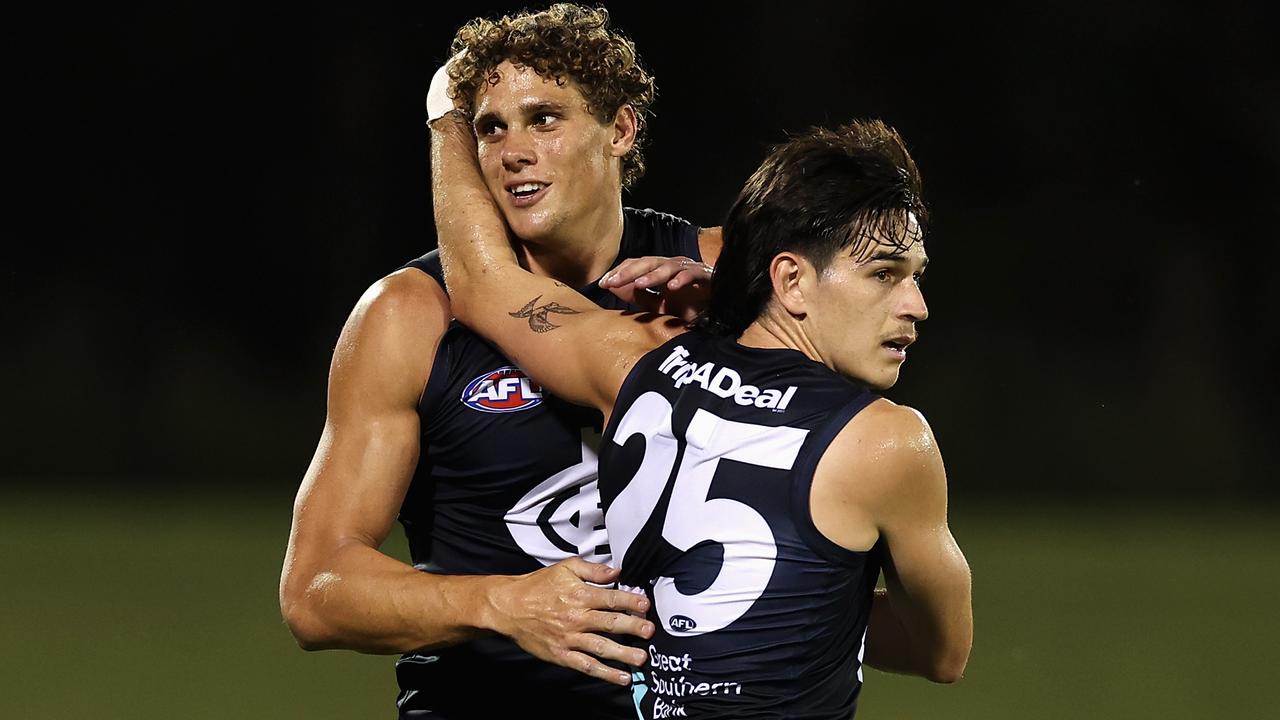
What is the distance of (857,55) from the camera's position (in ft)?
25.9

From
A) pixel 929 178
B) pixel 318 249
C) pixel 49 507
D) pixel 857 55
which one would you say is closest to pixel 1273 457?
pixel 929 178

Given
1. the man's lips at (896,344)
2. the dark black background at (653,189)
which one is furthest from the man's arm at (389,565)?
the dark black background at (653,189)

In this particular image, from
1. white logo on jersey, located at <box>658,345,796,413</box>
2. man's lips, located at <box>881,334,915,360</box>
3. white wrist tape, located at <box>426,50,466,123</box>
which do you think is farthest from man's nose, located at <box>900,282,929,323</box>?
white wrist tape, located at <box>426,50,466,123</box>

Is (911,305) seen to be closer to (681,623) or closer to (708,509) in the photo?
(708,509)

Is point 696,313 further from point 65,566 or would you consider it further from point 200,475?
point 200,475

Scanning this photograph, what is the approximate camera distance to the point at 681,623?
2096 millimetres

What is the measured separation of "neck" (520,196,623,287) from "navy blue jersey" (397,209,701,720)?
9.3 inches

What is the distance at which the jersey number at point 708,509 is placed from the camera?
6.61 ft

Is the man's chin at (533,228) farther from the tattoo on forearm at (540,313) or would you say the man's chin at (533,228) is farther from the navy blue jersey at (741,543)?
the navy blue jersey at (741,543)

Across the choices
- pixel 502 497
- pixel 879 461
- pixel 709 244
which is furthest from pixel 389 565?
pixel 709 244

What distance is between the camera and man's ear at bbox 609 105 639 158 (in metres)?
2.98

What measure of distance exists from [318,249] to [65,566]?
8.11ft

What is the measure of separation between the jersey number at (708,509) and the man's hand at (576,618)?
0.06 meters

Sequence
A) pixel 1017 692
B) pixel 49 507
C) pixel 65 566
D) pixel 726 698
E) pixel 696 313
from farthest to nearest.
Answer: pixel 49 507
pixel 65 566
pixel 1017 692
pixel 696 313
pixel 726 698
